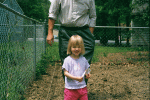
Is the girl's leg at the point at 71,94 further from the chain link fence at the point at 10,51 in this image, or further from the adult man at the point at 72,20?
the chain link fence at the point at 10,51

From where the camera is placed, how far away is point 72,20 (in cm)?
239

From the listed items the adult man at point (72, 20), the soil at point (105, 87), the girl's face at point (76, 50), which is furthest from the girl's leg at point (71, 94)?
the soil at point (105, 87)

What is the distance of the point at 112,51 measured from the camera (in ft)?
25.1

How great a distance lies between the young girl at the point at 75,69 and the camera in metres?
2.02

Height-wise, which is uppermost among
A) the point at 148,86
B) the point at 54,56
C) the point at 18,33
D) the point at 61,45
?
the point at 18,33

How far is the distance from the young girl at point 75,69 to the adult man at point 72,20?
0.44 m

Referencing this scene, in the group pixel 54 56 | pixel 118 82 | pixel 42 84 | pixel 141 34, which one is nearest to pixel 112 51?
pixel 141 34

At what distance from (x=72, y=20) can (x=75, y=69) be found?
0.76m

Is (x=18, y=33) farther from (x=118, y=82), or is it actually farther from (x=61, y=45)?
(x=118, y=82)

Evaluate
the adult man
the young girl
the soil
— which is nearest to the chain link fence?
the adult man

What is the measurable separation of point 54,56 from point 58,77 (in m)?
2.55

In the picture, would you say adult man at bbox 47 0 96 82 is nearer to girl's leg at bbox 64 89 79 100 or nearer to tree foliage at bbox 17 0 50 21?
girl's leg at bbox 64 89 79 100

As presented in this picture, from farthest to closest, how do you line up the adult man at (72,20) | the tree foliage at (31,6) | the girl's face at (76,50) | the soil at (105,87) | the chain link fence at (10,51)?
the tree foliage at (31,6) < the soil at (105,87) < the adult man at (72,20) < the chain link fence at (10,51) < the girl's face at (76,50)

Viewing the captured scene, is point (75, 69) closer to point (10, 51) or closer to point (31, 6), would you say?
point (10, 51)
